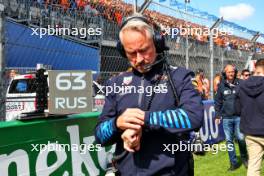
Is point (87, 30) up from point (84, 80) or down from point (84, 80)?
up

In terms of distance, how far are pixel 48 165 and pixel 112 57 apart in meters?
3.40

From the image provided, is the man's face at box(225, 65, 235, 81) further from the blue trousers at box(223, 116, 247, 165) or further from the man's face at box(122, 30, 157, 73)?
the man's face at box(122, 30, 157, 73)

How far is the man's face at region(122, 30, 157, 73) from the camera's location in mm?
2232

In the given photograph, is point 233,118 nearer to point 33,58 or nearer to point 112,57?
point 112,57

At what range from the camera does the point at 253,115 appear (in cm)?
607

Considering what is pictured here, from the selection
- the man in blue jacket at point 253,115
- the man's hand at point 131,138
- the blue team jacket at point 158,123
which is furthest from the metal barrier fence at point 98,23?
the man's hand at point 131,138

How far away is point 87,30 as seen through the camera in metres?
7.25

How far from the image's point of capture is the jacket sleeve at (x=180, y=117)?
2111 millimetres

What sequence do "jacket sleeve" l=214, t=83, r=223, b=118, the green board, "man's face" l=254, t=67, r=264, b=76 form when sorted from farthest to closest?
"jacket sleeve" l=214, t=83, r=223, b=118, "man's face" l=254, t=67, r=264, b=76, the green board

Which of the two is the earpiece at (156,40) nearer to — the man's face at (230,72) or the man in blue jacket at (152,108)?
the man in blue jacket at (152,108)

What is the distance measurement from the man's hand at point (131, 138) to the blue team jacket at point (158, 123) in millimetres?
59

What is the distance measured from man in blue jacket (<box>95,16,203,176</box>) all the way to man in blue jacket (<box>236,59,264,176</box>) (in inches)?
149

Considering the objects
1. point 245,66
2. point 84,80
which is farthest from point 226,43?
point 84,80

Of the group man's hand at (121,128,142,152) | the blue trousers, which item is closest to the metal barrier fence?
the blue trousers
